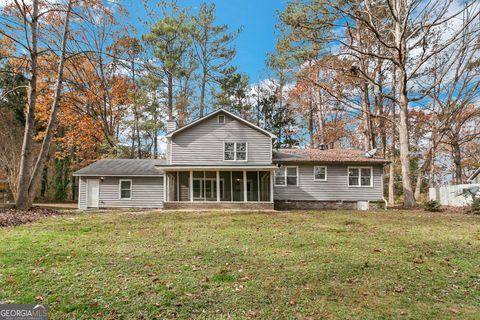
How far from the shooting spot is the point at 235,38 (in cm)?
2894

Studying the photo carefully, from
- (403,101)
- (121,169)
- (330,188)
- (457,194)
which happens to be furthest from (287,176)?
(121,169)

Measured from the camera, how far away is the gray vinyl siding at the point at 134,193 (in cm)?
1912

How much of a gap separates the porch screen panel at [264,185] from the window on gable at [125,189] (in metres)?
8.42

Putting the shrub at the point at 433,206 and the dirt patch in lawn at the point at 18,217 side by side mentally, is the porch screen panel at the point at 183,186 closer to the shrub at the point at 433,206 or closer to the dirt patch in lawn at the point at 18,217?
the dirt patch in lawn at the point at 18,217

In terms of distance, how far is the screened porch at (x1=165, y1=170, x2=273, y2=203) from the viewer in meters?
17.5

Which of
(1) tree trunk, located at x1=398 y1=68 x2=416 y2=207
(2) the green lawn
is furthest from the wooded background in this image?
(2) the green lawn

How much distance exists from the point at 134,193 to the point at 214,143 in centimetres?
626

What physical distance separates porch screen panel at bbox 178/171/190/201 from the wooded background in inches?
233

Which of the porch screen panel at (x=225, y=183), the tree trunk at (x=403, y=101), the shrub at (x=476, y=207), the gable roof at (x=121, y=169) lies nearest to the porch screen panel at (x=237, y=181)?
the porch screen panel at (x=225, y=183)

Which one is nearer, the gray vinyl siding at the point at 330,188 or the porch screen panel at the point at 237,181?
the porch screen panel at the point at 237,181

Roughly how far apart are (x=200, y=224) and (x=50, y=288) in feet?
19.9

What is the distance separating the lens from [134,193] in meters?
19.2

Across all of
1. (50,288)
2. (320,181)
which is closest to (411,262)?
(50,288)

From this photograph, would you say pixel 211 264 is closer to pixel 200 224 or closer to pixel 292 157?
pixel 200 224
